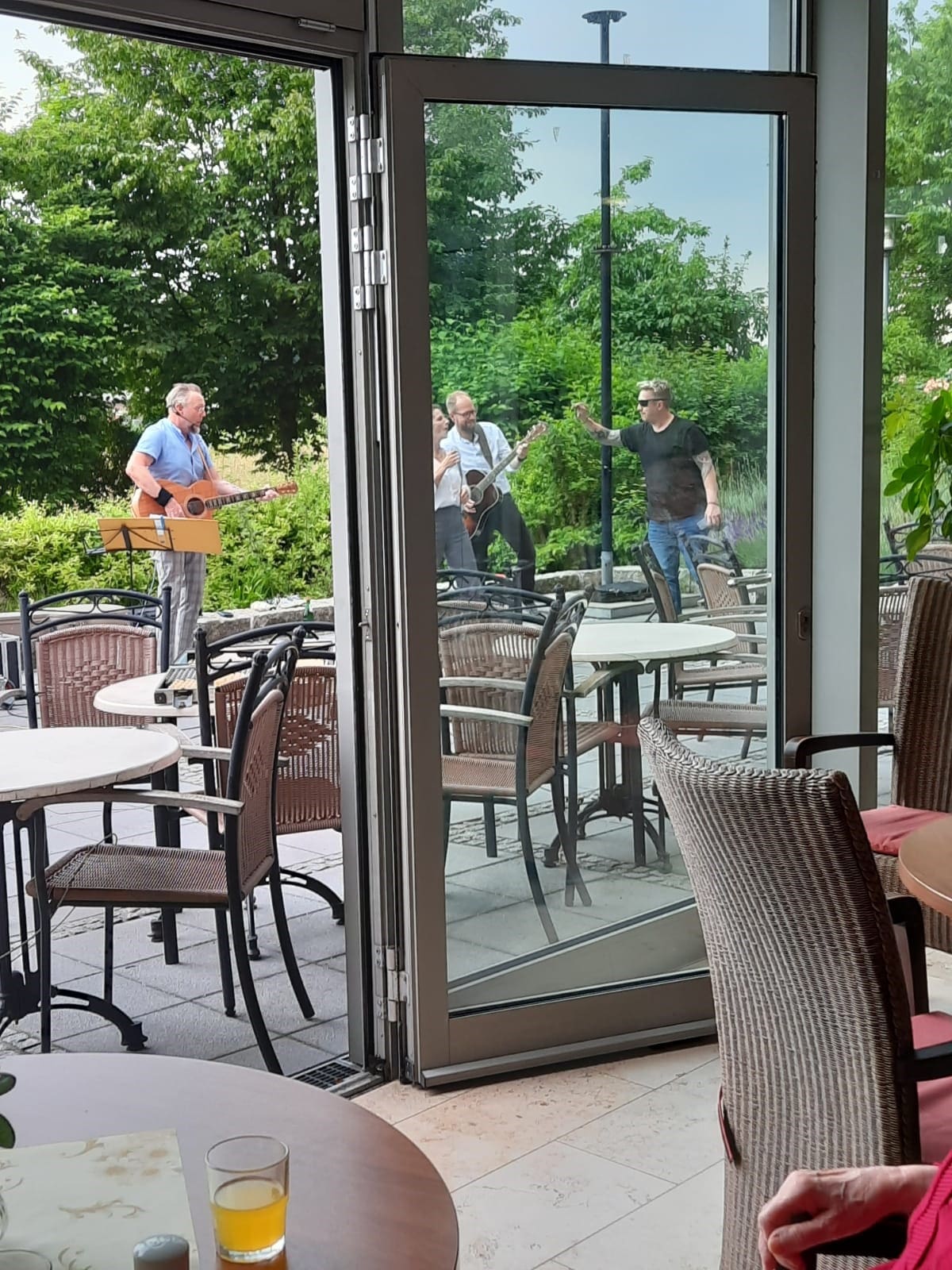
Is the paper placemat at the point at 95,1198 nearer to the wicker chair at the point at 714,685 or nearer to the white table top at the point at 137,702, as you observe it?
the wicker chair at the point at 714,685

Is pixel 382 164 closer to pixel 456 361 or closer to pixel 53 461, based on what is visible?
pixel 456 361

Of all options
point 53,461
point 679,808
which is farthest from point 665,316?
point 53,461

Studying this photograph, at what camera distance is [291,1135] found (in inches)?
49.9

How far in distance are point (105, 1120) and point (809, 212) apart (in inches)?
110

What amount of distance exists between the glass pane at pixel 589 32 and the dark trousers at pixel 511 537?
38.2 inches

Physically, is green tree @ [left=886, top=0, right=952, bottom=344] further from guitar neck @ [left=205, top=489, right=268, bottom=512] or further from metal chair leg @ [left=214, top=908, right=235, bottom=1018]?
guitar neck @ [left=205, top=489, right=268, bottom=512]

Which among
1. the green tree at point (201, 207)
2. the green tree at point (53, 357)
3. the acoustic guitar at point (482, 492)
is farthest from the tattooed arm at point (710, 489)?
the green tree at point (53, 357)

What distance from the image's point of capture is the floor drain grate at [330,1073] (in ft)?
10.0

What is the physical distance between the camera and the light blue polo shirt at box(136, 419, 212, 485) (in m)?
8.56

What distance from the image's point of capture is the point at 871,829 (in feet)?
9.96

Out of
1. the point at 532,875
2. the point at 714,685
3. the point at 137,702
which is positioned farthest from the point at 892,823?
the point at 137,702

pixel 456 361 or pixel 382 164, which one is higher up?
pixel 382 164

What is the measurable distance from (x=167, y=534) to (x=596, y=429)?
194 inches

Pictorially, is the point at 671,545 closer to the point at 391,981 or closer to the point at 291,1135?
the point at 391,981
